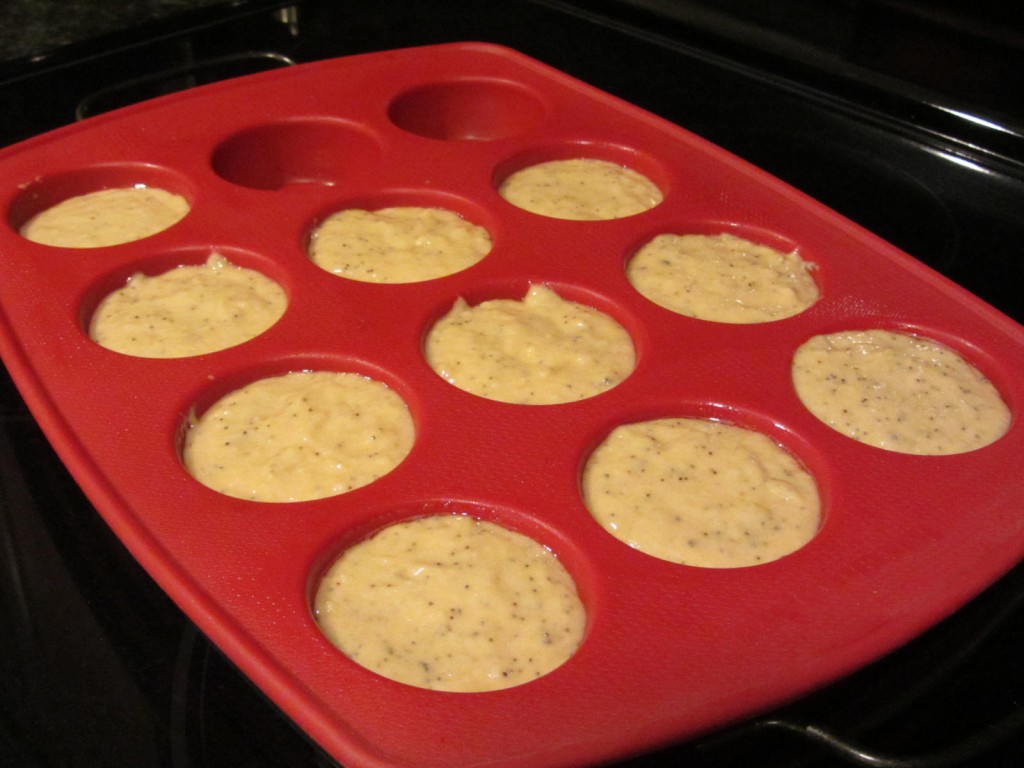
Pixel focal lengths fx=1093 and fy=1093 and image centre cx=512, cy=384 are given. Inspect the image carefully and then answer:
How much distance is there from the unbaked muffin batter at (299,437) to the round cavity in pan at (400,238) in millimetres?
321

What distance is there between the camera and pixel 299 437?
1.69 m

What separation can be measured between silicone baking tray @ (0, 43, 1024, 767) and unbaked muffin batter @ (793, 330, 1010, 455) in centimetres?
3

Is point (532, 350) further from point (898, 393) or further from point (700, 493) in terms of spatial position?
point (898, 393)

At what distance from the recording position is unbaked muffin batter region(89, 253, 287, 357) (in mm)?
1870

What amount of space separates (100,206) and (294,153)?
0.45 meters

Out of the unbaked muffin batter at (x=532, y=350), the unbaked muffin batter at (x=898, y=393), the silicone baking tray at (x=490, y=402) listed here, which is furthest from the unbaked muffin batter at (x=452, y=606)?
the unbaked muffin batter at (x=898, y=393)

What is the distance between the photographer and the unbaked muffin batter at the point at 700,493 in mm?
1546

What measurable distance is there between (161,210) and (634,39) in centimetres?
129

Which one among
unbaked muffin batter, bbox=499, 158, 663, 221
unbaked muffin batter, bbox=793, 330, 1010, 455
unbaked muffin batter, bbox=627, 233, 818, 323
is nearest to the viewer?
unbaked muffin batter, bbox=793, 330, 1010, 455

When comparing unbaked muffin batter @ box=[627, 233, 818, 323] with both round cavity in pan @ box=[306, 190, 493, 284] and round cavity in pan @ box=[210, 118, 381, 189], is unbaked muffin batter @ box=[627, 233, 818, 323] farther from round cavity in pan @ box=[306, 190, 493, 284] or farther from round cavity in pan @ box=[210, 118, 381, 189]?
round cavity in pan @ box=[210, 118, 381, 189]

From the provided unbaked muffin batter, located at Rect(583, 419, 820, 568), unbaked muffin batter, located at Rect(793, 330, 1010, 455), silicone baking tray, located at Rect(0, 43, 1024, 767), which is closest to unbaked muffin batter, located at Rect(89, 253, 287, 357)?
silicone baking tray, located at Rect(0, 43, 1024, 767)

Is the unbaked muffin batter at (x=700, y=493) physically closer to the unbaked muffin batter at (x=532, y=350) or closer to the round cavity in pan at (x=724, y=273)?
the unbaked muffin batter at (x=532, y=350)

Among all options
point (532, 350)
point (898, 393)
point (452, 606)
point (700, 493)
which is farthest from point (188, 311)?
point (898, 393)

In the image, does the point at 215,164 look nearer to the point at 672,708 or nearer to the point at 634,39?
the point at 634,39
